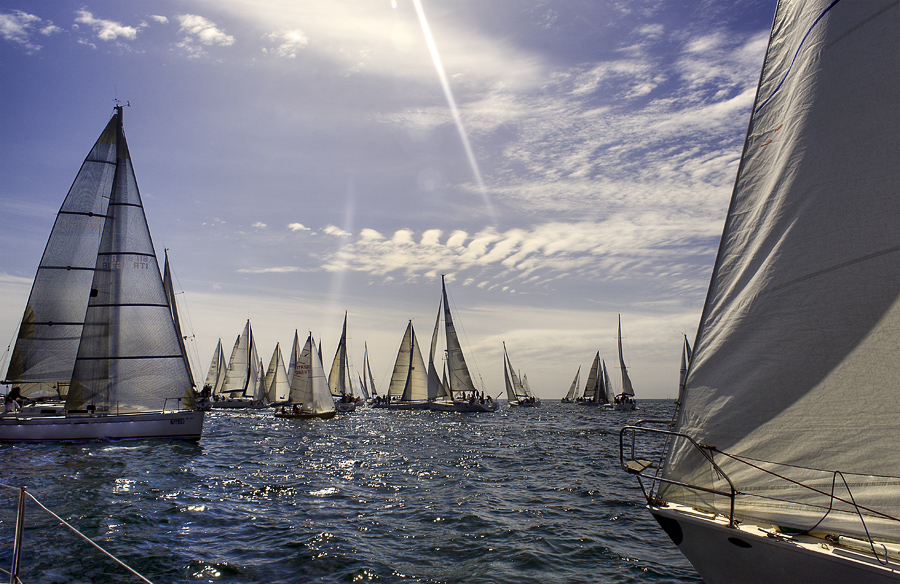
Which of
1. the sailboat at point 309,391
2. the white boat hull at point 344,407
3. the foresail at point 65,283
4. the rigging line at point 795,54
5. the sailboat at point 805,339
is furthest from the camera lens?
the white boat hull at point 344,407

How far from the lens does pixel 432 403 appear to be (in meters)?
62.2

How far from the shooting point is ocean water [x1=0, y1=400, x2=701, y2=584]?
28.4 ft

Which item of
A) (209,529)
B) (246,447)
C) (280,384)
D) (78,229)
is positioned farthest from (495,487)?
(280,384)

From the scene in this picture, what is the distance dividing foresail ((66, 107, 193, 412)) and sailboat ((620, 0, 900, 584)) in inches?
948

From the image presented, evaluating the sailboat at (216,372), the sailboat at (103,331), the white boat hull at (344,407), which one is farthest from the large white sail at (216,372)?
the sailboat at (103,331)

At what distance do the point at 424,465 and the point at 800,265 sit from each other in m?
17.3

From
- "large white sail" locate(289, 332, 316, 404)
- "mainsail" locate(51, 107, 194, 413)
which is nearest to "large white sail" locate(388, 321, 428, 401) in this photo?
"large white sail" locate(289, 332, 316, 404)

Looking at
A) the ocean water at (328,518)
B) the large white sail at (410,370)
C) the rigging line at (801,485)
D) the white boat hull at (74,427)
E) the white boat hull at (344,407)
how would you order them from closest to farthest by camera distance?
the rigging line at (801,485)
the ocean water at (328,518)
the white boat hull at (74,427)
the white boat hull at (344,407)
the large white sail at (410,370)

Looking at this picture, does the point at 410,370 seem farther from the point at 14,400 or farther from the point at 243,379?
the point at 14,400

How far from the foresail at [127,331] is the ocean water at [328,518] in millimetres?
2404

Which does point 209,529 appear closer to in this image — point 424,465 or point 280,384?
point 424,465

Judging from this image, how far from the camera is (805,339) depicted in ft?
17.2

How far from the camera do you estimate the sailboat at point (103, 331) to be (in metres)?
23.3

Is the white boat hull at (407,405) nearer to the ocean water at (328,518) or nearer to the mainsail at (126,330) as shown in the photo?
the mainsail at (126,330)
